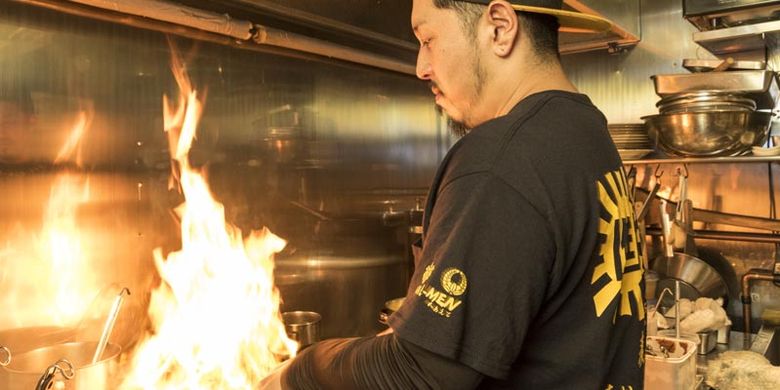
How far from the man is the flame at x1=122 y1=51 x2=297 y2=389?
891 millimetres

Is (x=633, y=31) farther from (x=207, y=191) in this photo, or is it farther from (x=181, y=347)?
(x=181, y=347)

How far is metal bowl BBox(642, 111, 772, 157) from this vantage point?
2.00 metres

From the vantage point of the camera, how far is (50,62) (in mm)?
1414

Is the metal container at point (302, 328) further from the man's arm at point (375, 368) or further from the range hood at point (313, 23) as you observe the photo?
the man's arm at point (375, 368)

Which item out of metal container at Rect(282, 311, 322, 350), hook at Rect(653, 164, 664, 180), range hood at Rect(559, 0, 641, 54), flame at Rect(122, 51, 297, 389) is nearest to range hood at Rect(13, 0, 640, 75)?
range hood at Rect(559, 0, 641, 54)

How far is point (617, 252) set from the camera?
780 millimetres

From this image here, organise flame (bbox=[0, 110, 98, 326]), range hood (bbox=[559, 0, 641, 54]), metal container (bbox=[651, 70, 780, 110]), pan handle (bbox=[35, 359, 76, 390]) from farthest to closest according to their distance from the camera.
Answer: range hood (bbox=[559, 0, 641, 54]) → metal container (bbox=[651, 70, 780, 110]) → flame (bbox=[0, 110, 98, 326]) → pan handle (bbox=[35, 359, 76, 390])

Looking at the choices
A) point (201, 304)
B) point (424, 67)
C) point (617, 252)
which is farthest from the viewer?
point (201, 304)

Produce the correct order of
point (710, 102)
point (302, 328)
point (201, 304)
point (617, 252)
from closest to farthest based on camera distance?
point (617, 252)
point (201, 304)
point (302, 328)
point (710, 102)

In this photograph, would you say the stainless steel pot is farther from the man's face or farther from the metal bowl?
the metal bowl

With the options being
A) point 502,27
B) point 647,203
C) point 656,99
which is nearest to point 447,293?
point 502,27

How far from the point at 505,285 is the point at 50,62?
48.8 inches

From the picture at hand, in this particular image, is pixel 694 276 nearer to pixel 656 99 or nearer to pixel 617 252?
pixel 656 99

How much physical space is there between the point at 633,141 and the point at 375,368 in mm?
1929
